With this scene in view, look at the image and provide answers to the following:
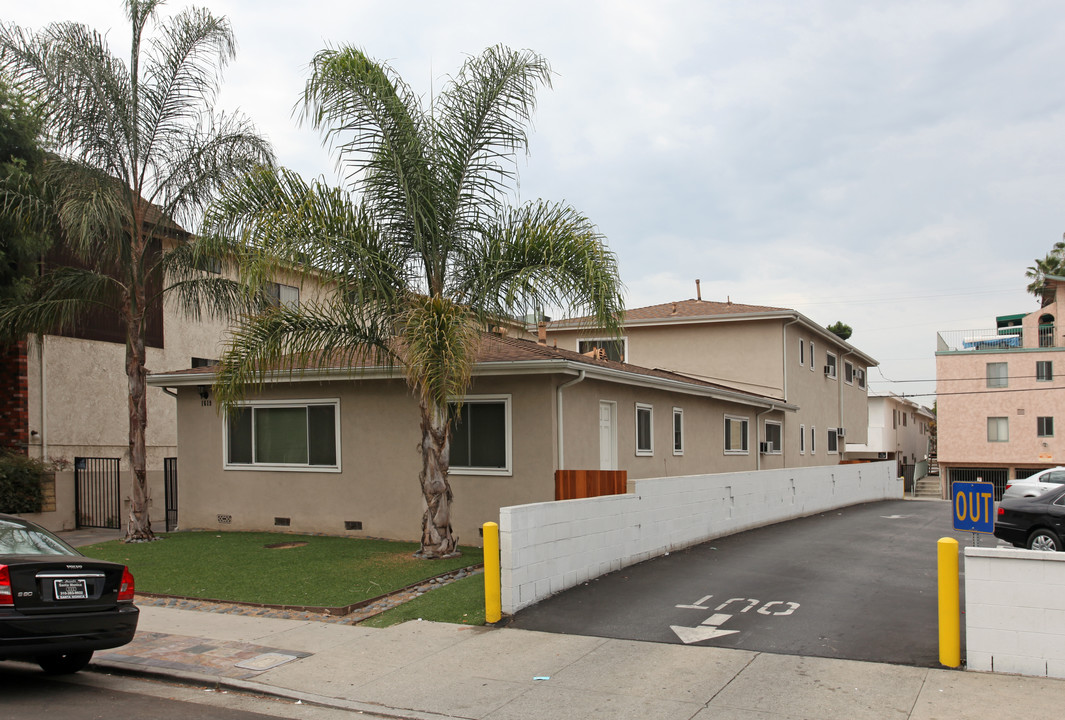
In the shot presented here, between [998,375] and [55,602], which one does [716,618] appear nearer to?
[55,602]

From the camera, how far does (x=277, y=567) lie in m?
12.6

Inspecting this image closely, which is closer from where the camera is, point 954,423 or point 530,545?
point 530,545

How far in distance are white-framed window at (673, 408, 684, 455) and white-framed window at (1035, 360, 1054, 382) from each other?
101ft

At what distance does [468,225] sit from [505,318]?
149 centimetres

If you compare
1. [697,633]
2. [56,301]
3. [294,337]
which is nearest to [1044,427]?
[697,633]

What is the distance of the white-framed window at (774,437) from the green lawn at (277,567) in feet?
46.3

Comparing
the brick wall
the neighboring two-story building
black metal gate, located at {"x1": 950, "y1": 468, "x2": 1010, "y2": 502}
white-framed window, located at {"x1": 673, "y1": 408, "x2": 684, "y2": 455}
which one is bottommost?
black metal gate, located at {"x1": 950, "y1": 468, "x2": 1010, "y2": 502}

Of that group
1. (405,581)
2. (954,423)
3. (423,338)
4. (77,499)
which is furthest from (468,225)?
(954,423)

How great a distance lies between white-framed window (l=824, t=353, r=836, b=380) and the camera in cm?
3219

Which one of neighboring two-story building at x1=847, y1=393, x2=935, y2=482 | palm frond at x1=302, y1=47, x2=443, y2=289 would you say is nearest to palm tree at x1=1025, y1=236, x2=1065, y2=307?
neighboring two-story building at x1=847, y1=393, x2=935, y2=482

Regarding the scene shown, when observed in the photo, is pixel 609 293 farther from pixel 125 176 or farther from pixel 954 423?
pixel 954 423

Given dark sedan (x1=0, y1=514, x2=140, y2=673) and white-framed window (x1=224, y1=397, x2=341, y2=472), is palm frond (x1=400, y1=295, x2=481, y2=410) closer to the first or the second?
dark sedan (x1=0, y1=514, x2=140, y2=673)

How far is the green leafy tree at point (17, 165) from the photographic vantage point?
16.2m

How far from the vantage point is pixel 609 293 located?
476 inches
